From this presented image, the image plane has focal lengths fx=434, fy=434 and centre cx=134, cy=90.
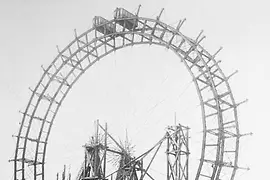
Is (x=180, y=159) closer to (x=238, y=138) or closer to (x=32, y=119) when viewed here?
(x=238, y=138)

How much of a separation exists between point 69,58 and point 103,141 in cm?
645

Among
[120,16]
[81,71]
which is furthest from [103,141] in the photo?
[120,16]

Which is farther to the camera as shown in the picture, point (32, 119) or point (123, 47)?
point (32, 119)

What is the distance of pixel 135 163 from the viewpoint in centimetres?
2622

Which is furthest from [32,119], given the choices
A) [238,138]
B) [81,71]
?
[238,138]

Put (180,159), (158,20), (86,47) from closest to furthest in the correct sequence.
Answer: (180,159), (158,20), (86,47)

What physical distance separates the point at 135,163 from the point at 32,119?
29.0 feet

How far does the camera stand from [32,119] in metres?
30.7

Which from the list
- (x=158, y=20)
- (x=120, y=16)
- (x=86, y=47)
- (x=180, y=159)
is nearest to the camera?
(x=180, y=159)

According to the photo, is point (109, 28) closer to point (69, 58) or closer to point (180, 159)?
point (69, 58)

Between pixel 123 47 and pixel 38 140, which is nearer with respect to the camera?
pixel 123 47

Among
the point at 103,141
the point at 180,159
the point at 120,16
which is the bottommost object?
the point at 180,159

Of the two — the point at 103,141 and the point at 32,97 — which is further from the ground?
the point at 32,97

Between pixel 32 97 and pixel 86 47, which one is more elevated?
pixel 86 47
